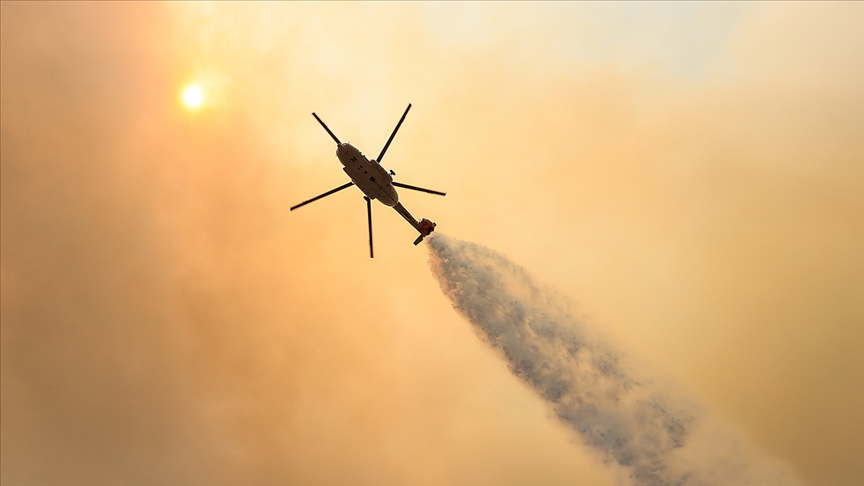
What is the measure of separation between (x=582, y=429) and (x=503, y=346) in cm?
1471

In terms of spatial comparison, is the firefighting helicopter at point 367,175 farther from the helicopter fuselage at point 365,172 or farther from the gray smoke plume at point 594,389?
the gray smoke plume at point 594,389

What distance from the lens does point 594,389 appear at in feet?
224

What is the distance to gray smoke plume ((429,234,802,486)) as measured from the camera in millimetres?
66875

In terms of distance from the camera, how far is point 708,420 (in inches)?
2822

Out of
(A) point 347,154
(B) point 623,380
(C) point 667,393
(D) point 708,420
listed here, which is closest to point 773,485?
(D) point 708,420

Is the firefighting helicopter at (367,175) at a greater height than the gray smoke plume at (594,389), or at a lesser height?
lesser

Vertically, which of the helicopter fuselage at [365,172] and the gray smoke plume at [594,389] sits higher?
the gray smoke plume at [594,389]

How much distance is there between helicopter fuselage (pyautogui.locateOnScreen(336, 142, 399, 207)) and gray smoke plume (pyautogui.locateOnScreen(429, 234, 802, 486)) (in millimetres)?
16519

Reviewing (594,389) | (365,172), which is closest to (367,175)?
(365,172)

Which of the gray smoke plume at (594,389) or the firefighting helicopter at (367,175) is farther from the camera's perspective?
the gray smoke plume at (594,389)

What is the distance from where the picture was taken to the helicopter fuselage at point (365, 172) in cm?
5309

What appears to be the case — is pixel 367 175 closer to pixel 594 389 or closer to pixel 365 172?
pixel 365 172

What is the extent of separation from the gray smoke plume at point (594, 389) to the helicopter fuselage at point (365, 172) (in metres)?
16.5

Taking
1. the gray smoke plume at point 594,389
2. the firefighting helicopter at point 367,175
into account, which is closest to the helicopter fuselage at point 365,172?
the firefighting helicopter at point 367,175
